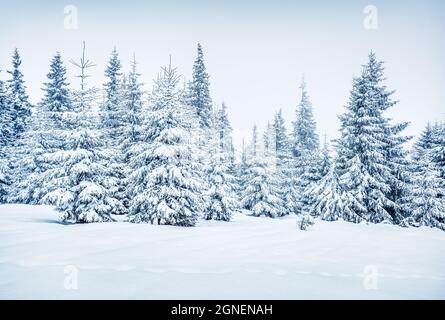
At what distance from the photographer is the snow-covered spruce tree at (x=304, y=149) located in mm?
37562

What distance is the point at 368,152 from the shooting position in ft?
74.5

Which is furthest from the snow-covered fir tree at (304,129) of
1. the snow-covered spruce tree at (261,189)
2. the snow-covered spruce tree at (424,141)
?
the snow-covered spruce tree at (424,141)

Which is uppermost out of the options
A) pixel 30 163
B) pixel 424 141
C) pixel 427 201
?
pixel 424 141

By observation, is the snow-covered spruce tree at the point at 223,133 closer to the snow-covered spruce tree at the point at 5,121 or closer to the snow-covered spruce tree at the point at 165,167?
the snow-covered spruce tree at the point at 165,167

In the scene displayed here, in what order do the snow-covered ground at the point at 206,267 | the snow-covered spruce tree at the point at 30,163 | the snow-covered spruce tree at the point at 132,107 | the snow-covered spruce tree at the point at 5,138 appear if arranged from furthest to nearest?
the snow-covered spruce tree at the point at 5,138 < the snow-covered spruce tree at the point at 30,163 < the snow-covered spruce tree at the point at 132,107 < the snow-covered ground at the point at 206,267

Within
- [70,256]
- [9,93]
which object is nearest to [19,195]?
[9,93]

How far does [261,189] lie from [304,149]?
9.86m

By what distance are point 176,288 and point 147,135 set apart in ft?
45.4

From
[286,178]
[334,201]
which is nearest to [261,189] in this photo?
[286,178]

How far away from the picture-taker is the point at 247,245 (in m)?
10.7

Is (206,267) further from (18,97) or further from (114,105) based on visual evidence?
(18,97)

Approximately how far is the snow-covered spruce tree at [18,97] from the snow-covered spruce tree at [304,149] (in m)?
35.8

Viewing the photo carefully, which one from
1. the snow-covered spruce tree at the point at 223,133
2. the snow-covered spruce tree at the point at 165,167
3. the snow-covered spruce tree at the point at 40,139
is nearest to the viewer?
the snow-covered spruce tree at the point at 165,167

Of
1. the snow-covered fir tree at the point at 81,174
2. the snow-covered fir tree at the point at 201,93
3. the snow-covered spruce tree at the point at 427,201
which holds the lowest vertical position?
the snow-covered spruce tree at the point at 427,201
